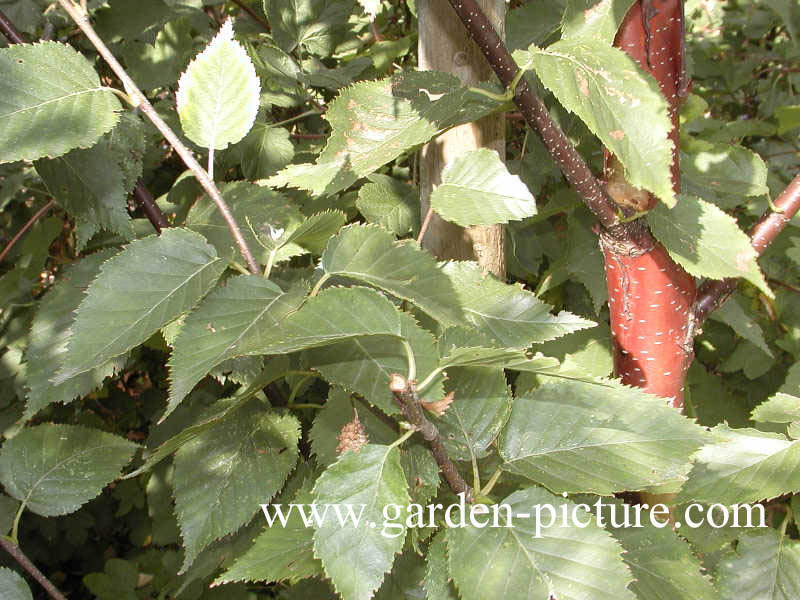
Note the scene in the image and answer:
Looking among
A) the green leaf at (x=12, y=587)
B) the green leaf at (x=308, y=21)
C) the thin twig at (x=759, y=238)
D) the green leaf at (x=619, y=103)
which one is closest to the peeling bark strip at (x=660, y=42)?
the green leaf at (x=619, y=103)

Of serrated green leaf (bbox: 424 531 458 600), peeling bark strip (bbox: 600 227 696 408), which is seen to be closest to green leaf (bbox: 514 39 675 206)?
peeling bark strip (bbox: 600 227 696 408)

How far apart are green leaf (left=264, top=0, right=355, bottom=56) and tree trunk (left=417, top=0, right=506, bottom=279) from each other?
50cm

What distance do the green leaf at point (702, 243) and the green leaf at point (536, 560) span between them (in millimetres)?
287

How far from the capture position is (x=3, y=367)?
4.50 ft

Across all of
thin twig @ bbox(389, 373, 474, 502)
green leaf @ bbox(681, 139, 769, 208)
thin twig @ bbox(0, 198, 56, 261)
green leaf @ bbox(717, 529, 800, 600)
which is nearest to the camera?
thin twig @ bbox(389, 373, 474, 502)

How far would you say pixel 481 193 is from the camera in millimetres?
688

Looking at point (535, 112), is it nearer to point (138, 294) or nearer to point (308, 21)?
point (138, 294)

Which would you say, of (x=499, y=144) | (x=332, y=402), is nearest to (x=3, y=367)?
(x=332, y=402)

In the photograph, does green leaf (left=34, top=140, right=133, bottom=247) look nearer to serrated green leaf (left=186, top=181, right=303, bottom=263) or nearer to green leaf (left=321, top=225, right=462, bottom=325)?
serrated green leaf (left=186, top=181, right=303, bottom=263)

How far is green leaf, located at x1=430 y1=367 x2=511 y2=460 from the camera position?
623 millimetres

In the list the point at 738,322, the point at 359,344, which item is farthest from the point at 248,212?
the point at 738,322

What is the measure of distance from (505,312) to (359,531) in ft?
0.97

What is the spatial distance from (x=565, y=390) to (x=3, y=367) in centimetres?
123

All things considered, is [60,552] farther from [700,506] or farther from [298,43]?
[700,506]
